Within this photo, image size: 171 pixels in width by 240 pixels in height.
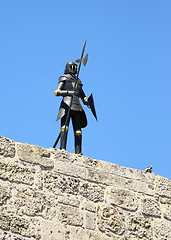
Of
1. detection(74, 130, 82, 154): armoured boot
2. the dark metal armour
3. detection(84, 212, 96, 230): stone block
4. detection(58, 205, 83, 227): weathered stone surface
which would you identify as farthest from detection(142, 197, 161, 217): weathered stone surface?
the dark metal armour

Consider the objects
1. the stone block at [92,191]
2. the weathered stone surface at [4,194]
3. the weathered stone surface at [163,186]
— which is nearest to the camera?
the weathered stone surface at [4,194]

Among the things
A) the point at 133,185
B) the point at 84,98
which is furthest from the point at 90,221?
the point at 84,98

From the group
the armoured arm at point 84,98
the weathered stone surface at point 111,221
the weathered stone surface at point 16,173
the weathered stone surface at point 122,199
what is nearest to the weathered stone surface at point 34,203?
the weathered stone surface at point 16,173

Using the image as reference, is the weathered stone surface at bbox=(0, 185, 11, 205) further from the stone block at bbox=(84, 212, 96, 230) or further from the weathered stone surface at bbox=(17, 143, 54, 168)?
the stone block at bbox=(84, 212, 96, 230)

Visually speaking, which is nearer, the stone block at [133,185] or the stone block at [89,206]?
the stone block at [89,206]

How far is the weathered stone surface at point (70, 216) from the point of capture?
5591mm

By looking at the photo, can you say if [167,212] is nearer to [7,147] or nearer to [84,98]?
[84,98]

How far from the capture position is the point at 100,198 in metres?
5.94

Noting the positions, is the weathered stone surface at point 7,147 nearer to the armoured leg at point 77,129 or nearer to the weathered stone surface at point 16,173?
the weathered stone surface at point 16,173

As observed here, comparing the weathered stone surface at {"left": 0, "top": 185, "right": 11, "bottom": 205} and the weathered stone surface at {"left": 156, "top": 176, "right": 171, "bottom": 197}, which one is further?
the weathered stone surface at {"left": 156, "top": 176, "right": 171, "bottom": 197}

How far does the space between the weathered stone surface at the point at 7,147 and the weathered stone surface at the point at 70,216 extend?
2.81 ft

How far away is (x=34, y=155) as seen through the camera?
583cm

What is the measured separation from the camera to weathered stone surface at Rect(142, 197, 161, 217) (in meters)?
6.13

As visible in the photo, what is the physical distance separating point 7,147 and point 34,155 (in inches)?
13.6
